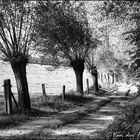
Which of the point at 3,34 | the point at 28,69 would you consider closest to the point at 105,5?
the point at 3,34

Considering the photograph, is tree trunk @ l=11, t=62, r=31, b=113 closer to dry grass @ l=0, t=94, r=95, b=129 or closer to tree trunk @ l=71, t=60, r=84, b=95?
dry grass @ l=0, t=94, r=95, b=129

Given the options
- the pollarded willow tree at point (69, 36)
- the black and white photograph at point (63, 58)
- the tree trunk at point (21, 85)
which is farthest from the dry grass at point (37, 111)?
the pollarded willow tree at point (69, 36)

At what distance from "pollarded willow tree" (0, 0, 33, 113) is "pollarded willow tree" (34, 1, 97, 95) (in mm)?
4415

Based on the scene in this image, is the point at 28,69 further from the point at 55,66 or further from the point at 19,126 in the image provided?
the point at 19,126

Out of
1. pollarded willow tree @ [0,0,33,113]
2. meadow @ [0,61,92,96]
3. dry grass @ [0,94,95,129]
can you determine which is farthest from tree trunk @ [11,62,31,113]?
meadow @ [0,61,92,96]

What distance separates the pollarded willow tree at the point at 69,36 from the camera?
906 inches

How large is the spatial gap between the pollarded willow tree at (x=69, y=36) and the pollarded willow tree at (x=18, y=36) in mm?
4415

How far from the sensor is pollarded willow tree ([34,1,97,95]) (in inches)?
906

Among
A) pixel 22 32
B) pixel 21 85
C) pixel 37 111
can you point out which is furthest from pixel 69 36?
pixel 37 111

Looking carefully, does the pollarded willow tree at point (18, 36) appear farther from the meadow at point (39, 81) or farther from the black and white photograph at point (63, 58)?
the meadow at point (39, 81)

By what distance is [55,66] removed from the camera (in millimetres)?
28516

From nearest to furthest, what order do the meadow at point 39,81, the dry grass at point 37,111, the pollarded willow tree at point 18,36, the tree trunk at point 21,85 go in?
the dry grass at point 37,111, the pollarded willow tree at point 18,36, the tree trunk at point 21,85, the meadow at point 39,81

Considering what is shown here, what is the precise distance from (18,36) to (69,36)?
9853mm

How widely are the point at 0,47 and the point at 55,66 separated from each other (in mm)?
13177
